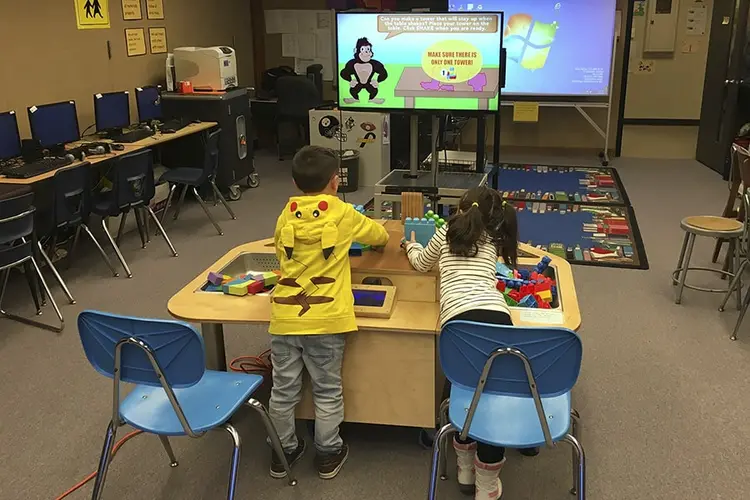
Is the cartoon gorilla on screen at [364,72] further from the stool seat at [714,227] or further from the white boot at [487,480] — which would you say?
the white boot at [487,480]

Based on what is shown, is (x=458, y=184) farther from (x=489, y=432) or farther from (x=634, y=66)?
(x=634, y=66)

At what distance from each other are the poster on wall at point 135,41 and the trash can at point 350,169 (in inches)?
74.4

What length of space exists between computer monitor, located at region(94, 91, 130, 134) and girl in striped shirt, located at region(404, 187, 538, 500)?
11.8 ft

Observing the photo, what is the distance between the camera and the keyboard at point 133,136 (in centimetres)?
500

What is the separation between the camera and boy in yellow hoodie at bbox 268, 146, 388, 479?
2211 millimetres

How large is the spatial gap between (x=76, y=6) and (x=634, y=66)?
17.9 feet

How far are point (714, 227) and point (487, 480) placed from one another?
232 cm

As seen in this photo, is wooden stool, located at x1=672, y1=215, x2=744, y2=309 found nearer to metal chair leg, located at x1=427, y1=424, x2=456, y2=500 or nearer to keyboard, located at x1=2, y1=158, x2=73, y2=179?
metal chair leg, located at x1=427, y1=424, x2=456, y2=500

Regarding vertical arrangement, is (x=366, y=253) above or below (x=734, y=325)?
above

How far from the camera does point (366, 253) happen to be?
8.85ft

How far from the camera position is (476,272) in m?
2.28

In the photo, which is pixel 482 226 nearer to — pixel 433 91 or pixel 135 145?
pixel 433 91

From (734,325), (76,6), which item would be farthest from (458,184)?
(76,6)

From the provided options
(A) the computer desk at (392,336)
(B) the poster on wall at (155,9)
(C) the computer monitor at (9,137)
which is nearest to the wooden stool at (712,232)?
(A) the computer desk at (392,336)
